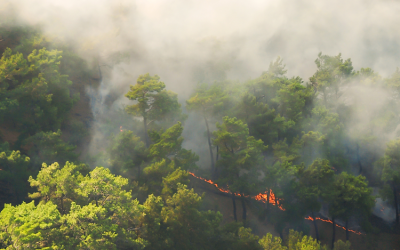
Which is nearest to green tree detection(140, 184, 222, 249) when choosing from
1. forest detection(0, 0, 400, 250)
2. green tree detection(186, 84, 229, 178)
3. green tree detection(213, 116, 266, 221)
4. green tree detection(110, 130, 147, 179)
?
forest detection(0, 0, 400, 250)

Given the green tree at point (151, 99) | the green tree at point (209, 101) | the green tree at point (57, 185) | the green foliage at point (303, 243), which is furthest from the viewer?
the green tree at point (209, 101)

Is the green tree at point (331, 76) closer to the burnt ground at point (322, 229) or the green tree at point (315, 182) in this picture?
the green tree at point (315, 182)

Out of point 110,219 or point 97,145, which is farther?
point 97,145

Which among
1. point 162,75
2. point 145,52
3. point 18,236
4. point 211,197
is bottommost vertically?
point 18,236

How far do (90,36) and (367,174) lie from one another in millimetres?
43680

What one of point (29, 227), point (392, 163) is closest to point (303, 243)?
point (29, 227)

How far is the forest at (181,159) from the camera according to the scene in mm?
18578

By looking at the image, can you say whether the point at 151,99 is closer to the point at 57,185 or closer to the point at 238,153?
the point at 238,153

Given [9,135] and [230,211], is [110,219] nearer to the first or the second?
[9,135]

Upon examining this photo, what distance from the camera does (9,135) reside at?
3181cm

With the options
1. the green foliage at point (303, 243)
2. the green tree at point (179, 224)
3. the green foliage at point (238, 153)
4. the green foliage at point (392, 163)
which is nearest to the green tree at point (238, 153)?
the green foliage at point (238, 153)

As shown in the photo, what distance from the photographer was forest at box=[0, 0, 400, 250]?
61.0ft

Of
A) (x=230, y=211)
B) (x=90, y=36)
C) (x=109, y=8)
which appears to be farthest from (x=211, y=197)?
(x=109, y=8)

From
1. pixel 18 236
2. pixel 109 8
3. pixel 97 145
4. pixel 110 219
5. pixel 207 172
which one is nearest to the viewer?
pixel 18 236
